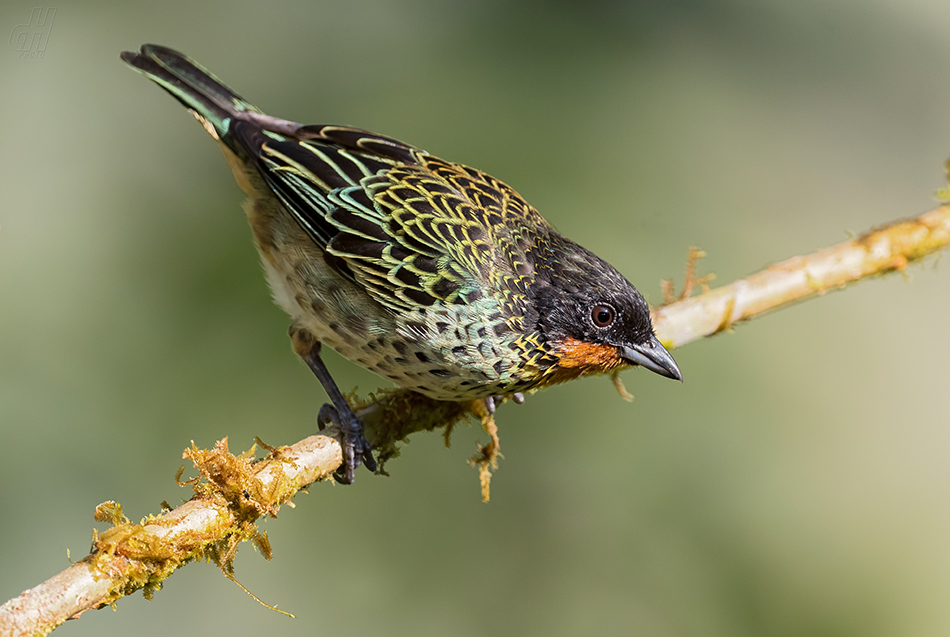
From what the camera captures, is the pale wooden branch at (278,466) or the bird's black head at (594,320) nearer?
the pale wooden branch at (278,466)

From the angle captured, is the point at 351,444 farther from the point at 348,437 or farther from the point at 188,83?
the point at 188,83

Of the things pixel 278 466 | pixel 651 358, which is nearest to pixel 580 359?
pixel 651 358

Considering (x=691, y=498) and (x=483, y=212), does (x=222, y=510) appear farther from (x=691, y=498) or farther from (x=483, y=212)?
(x=691, y=498)

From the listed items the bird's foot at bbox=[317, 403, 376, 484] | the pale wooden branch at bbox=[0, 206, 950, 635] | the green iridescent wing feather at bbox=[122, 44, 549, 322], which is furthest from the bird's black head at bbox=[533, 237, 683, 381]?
the bird's foot at bbox=[317, 403, 376, 484]

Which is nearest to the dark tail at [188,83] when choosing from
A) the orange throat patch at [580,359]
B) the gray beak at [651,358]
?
the orange throat patch at [580,359]

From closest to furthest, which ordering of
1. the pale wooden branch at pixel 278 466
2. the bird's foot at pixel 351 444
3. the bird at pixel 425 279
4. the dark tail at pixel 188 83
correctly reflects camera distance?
the pale wooden branch at pixel 278 466
the bird at pixel 425 279
the bird's foot at pixel 351 444
the dark tail at pixel 188 83

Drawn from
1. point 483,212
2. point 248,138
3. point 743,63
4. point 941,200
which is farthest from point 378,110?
point 941,200

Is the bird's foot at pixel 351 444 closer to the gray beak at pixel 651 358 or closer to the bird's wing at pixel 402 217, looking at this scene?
the bird's wing at pixel 402 217

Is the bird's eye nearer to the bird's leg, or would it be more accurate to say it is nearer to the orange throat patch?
the orange throat patch
